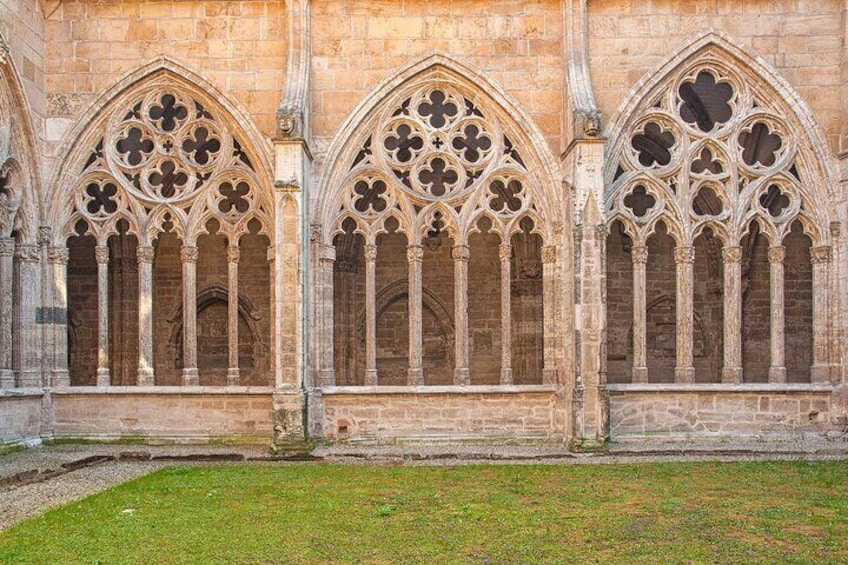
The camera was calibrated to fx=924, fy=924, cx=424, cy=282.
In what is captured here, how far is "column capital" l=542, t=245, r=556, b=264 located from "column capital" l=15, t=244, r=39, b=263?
22.2ft

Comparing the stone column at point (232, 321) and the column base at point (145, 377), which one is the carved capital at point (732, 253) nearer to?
the stone column at point (232, 321)

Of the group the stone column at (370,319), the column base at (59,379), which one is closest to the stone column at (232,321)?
the stone column at (370,319)

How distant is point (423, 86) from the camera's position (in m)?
12.7

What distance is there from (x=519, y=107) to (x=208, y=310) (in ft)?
22.9

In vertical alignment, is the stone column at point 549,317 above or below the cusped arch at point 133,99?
below

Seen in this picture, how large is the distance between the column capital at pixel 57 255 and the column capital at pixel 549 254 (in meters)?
6.50

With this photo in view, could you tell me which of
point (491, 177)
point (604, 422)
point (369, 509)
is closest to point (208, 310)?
point (491, 177)

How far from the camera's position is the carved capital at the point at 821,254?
1257 cm

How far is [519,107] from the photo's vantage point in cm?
1246

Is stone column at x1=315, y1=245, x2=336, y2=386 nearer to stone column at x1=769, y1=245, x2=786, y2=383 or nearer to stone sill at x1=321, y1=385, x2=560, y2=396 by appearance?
stone sill at x1=321, y1=385, x2=560, y2=396

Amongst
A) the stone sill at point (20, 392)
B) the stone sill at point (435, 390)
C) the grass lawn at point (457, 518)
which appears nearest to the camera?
the grass lawn at point (457, 518)

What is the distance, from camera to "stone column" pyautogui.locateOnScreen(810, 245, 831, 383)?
1252 centimetres

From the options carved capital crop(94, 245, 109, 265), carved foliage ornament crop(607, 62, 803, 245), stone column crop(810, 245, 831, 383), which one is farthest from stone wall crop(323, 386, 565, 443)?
stone column crop(810, 245, 831, 383)

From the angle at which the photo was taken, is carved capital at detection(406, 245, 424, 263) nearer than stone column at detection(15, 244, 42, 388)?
No
